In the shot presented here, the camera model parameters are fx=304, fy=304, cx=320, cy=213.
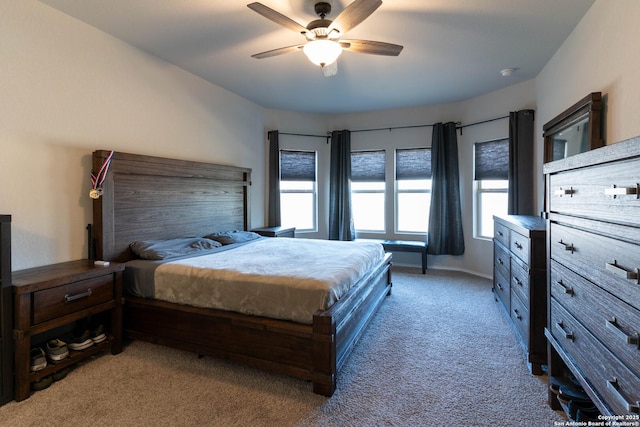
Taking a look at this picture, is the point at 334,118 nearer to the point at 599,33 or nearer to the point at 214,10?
the point at 214,10

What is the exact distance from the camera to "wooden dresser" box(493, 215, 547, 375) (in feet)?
7.01

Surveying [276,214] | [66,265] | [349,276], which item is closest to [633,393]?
[349,276]

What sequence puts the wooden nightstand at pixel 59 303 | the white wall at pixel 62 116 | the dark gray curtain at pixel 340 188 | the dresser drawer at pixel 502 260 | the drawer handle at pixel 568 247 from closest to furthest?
the drawer handle at pixel 568 247 < the wooden nightstand at pixel 59 303 < the white wall at pixel 62 116 < the dresser drawer at pixel 502 260 < the dark gray curtain at pixel 340 188

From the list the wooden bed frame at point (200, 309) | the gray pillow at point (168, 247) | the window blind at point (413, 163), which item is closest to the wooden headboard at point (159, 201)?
the wooden bed frame at point (200, 309)

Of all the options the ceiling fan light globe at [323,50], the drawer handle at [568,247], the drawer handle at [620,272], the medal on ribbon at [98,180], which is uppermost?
the ceiling fan light globe at [323,50]

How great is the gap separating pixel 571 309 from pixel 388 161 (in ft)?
13.7

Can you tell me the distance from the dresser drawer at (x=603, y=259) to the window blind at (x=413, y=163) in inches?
146

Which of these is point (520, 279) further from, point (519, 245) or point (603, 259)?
point (603, 259)

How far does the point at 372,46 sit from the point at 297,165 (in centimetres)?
327

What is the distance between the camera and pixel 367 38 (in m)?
2.89

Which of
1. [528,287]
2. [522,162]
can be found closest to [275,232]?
[528,287]

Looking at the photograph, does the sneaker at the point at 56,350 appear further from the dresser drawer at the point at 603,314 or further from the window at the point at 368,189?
the window at the point at 368,189

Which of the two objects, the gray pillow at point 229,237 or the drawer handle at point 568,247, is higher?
the drawer handle at point 568,247

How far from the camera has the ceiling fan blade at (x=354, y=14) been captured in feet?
6.17
